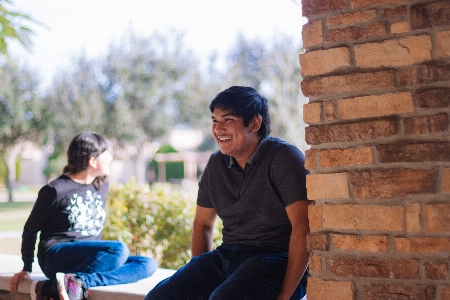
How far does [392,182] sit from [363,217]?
177mm

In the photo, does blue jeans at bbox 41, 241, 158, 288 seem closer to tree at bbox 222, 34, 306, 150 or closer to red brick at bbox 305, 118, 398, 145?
red brick at bbox 305, 118, 398, 145

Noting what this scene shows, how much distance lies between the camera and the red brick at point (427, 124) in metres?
1.98

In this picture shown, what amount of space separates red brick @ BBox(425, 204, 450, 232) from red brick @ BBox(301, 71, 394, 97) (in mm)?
482

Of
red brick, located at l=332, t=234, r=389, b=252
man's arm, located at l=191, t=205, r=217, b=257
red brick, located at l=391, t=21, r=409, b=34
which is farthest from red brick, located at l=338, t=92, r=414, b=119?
man's arm, located at l=191, t=205, r=217, b=257

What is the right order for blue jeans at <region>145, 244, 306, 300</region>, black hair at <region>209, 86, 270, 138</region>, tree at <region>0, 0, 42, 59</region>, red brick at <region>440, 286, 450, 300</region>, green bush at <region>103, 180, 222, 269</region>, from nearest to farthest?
red brick at <region>440, 286, 450, 300</region>
blue jeans at <region>145, 244, 306, 300</region>
black hair at <region>209, 86, 270, 138</region>
tree at <region>0, 0, 42, 59</region>
green bush at <region>103, 180, 222, 269</region>

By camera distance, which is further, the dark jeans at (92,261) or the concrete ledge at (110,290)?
the dark jeans at (92,261)

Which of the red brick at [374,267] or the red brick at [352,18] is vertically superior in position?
the red brick at [352,18]

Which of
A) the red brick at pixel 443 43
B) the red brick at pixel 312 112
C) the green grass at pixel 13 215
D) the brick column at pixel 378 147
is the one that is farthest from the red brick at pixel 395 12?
the green grass at pixel 13 215

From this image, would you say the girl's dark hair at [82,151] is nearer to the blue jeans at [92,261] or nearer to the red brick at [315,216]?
the blue jeans at [92,261]

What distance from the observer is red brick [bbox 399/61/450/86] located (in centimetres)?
198

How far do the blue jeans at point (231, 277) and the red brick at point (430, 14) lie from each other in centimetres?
119

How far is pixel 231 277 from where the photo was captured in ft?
7.97

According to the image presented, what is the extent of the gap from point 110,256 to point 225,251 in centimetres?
102

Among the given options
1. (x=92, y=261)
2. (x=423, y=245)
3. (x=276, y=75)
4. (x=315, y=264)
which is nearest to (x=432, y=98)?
(x=423, y=245)
